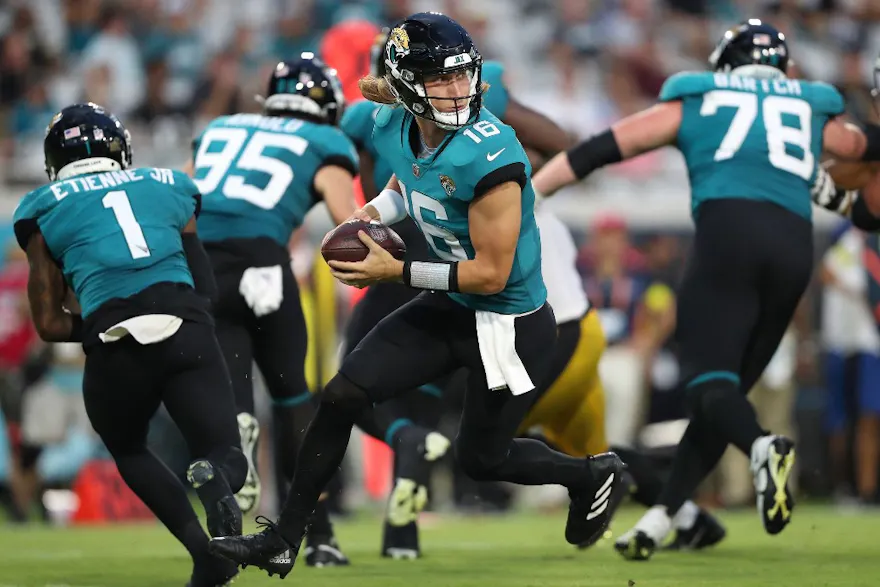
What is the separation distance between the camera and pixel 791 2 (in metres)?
14.5

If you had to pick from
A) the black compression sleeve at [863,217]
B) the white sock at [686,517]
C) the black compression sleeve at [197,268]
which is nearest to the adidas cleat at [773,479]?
the white sock at [686,517]

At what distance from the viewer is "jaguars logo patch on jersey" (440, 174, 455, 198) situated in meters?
4.96

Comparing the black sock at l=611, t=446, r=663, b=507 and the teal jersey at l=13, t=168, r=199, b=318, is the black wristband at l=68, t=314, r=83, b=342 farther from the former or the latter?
the black sock at l=611, t=446, r=663, b=507

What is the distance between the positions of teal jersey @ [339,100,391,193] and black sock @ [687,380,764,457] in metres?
1.83

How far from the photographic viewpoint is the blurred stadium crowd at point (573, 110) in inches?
439

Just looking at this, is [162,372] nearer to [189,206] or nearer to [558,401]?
[189,206]

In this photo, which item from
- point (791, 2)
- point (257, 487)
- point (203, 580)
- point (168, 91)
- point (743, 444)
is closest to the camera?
point (203, 580)

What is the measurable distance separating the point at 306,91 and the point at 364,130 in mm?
341

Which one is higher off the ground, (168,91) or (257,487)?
(168,91)

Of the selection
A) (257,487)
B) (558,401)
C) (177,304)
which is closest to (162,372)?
(177,304)

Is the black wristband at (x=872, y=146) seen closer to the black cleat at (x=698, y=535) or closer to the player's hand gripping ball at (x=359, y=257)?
the black cleat at (x=698, y=535)

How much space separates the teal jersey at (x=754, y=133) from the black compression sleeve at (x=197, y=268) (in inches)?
91.2

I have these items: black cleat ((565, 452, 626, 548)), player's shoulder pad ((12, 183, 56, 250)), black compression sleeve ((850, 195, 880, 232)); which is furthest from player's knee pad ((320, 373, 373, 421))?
black compression sleeve ((850, 195, 880, 232))

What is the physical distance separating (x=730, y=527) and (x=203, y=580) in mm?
4577
